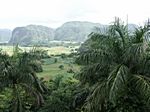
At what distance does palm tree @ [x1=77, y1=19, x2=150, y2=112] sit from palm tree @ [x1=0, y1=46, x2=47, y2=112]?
6.73 meters

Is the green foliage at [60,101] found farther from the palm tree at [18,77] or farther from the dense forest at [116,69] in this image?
the dense forest at [116,69]

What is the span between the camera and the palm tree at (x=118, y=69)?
1475 centimetres

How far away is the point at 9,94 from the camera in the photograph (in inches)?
992

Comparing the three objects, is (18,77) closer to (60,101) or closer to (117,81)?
(60,101)

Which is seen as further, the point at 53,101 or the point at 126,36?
the point at 53,101

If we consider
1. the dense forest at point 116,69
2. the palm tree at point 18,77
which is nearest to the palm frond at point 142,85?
the dense forest at point 116,69

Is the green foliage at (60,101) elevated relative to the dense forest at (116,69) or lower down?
lower down

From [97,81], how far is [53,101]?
9.65 m

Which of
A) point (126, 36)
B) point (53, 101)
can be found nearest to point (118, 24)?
point (126, 36)

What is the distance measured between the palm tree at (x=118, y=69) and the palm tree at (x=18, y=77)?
22.1 ft

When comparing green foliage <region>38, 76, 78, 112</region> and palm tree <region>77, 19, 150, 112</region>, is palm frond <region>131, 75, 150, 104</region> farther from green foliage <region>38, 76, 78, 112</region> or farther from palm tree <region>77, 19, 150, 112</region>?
green foliage <region>38, 76, 78, 112</region>

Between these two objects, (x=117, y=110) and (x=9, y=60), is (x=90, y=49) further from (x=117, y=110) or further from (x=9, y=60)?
(x=9, y=60)

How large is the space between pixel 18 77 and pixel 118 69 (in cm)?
971

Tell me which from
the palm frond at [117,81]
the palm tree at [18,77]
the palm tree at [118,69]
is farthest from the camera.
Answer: the palm tree at [18,77]
